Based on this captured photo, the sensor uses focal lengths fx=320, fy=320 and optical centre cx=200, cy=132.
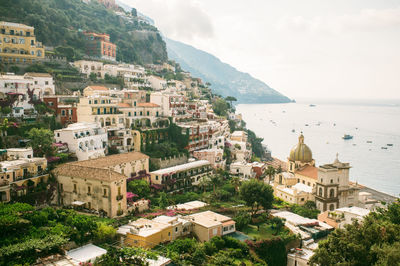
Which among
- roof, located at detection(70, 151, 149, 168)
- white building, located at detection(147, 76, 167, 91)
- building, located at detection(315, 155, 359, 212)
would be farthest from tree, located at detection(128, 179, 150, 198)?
white building, located at detection(147, 76, 167, 91)

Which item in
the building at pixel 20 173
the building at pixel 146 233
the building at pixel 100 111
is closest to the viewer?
the building at pixel 146 233

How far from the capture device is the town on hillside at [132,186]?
84.8 feet

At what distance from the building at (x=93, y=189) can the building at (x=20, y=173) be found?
1877mm

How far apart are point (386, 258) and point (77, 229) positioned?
22860 millimetres

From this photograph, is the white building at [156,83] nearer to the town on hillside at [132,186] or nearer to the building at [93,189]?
the town on hillside at [132,186]

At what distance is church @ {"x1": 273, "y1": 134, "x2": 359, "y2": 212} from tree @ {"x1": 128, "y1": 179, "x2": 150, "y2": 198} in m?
23.0

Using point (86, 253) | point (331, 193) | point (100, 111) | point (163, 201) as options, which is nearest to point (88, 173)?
point (163, 201)

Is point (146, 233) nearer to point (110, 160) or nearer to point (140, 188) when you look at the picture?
point (140, 188)

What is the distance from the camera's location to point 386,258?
2142cm

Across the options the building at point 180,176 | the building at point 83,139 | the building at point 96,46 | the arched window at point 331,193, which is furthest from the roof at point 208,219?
the building at point 96,46

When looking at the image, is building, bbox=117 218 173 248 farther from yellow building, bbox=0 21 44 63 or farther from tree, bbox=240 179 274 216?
yellow building, bbox=0 21 44 63

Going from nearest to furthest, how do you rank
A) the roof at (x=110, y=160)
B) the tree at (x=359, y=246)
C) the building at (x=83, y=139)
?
the tree at (x=359, y=246)
the roof at (x=110, y=160)
the building at (x=83, y=139)

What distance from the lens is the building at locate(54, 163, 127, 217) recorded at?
31797 mm

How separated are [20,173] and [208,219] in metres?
19.4
